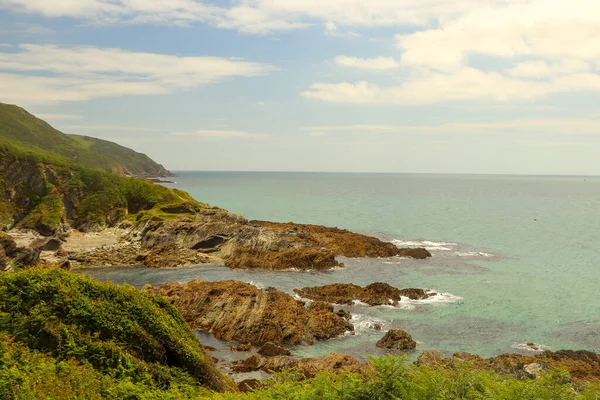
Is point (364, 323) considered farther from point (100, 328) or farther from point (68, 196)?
point (68, 196)

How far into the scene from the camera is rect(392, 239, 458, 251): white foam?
93.1m

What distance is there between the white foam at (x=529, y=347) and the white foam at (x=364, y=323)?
1269 centimetres

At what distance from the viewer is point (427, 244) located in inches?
3839

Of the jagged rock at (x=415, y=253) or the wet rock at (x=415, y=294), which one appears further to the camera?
the jagged rock at (x=415, y=253)

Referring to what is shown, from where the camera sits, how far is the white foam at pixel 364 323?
45688 millimetres

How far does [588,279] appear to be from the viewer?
6794 cm

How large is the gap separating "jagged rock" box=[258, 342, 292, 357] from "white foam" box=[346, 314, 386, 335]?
824 cm

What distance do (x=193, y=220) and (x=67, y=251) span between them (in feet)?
80.5

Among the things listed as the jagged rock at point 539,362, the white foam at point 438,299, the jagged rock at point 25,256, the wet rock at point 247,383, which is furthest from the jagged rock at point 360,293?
the jagged rock at point 25,256

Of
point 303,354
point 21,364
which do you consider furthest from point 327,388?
point 303,354

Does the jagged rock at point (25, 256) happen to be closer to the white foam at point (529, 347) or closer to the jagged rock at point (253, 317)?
the jagged rock at point (253, 317)

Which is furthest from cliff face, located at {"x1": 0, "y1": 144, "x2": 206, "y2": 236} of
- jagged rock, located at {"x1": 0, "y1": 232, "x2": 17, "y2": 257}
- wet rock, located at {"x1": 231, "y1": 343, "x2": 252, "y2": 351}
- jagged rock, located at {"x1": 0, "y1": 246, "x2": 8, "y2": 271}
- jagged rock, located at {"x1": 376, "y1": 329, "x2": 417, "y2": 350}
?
jagged rock, located at {"x1": 376, "y1": 329, "x2": 417, "y2": 350}

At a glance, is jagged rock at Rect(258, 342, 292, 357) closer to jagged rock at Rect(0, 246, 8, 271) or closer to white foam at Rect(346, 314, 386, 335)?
white foam at Rect(346, 314, 386, 335)

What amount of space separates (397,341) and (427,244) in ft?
198
